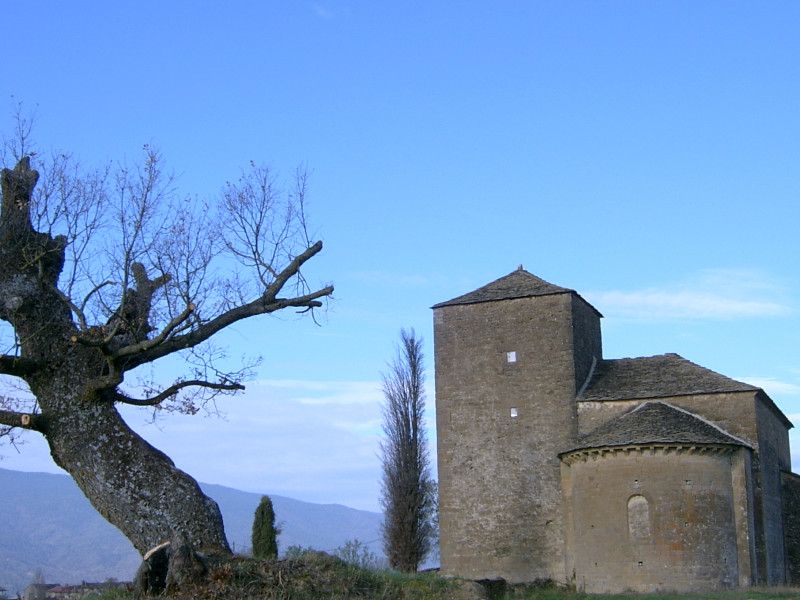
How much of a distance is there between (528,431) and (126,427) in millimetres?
16124

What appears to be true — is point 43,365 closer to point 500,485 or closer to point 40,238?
point 40,238

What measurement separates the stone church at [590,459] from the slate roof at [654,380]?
0.18 ft

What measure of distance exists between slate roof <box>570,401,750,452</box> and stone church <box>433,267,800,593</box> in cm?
5

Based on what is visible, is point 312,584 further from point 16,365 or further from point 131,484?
point 16,365

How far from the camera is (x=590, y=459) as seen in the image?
22594 millimetres

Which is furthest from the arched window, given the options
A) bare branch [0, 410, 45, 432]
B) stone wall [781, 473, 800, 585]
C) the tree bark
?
bare branch [0, 410, 45, 432]

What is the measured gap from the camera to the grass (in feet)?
31.6

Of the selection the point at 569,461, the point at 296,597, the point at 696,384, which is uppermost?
the point at 696,384

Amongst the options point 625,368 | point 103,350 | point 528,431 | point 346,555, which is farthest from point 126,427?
point 625,368

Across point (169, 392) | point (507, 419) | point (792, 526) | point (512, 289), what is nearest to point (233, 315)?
point (169, 392)

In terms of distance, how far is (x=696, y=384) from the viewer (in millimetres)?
24125

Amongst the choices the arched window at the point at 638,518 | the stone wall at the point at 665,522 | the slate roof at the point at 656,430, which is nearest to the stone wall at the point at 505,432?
the slate roof at the point at 656,430

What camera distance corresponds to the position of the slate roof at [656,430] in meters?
21.6

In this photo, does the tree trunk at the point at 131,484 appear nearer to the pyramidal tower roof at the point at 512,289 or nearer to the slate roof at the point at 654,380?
the slate roof at the point at 654,380
